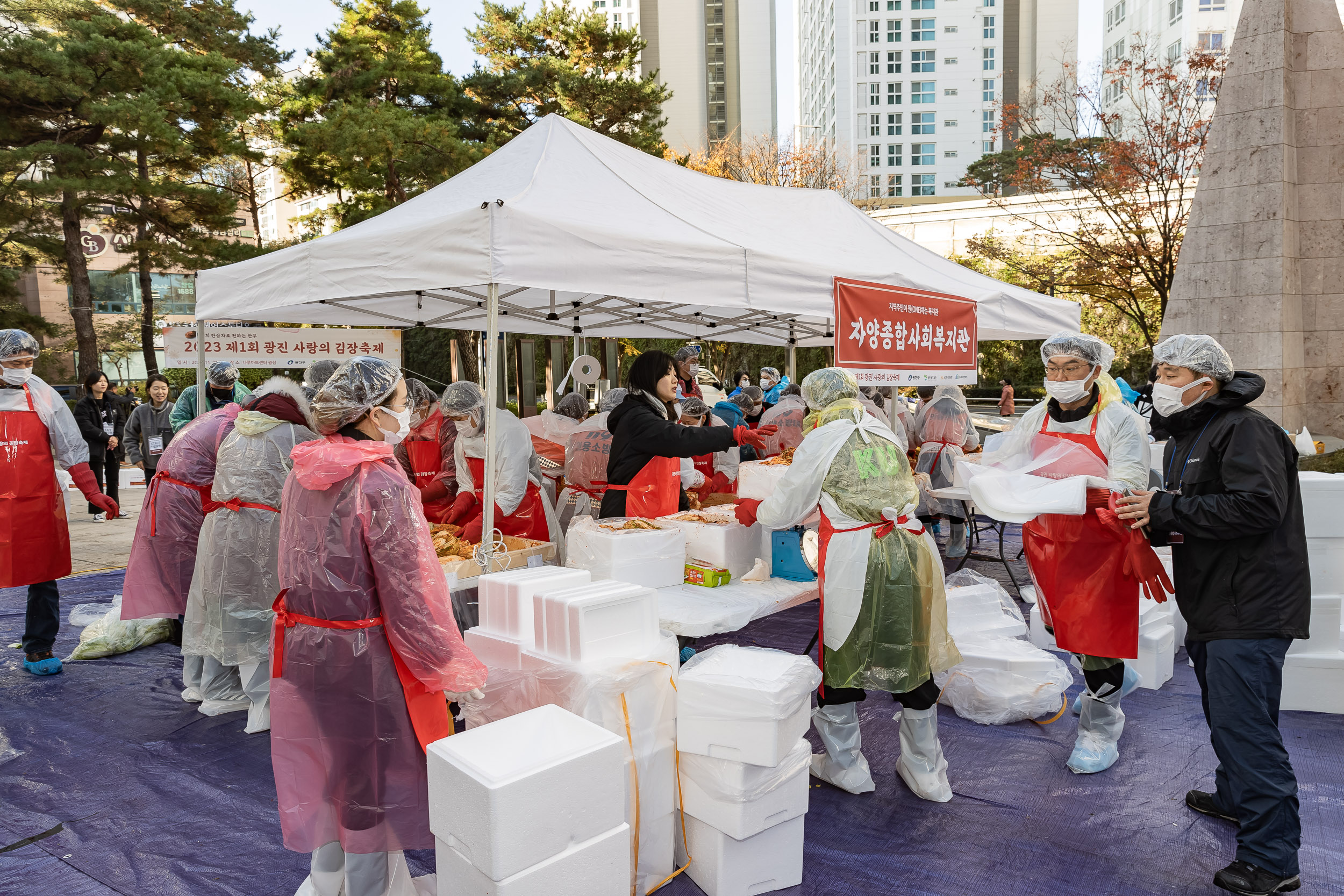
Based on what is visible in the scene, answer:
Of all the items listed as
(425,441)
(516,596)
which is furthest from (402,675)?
(425,441)

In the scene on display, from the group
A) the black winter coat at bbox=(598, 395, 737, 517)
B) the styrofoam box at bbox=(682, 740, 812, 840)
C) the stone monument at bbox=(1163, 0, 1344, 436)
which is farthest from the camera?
the stone monument at bbox=(1163, 0, 1344, 436)

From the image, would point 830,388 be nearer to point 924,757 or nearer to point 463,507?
point 924,757

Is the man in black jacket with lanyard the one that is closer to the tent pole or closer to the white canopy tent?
the white canopy tent

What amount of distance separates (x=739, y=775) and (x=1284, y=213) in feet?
30.0

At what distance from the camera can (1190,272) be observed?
8812mm

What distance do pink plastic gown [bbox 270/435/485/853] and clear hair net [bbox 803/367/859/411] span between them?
1746 mm

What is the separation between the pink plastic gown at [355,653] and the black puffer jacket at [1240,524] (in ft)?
7.79

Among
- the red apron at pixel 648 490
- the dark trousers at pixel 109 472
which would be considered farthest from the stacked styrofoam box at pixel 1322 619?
the dark trousers at pixel 109 472

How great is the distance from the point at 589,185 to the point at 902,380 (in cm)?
210

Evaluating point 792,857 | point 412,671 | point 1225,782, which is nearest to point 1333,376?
point 1225,782

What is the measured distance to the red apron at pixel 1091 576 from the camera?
10.7ft

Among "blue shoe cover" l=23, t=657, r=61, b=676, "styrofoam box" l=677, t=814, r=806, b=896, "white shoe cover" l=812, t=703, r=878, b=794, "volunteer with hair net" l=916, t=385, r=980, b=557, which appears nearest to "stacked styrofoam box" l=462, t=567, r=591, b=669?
"styrofoam box" l=677, t=814, r=806, b=896

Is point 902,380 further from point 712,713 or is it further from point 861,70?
point 861,70

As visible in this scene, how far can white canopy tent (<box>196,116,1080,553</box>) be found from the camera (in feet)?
11.4
